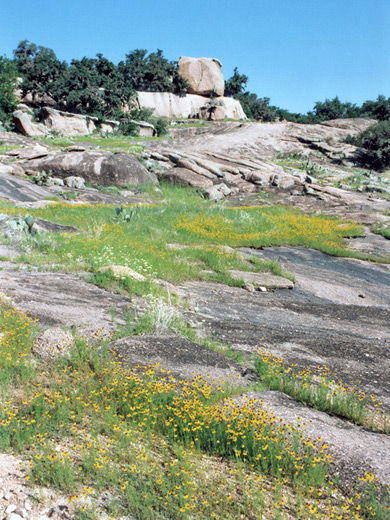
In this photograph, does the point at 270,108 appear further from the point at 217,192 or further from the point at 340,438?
the point at 340,438

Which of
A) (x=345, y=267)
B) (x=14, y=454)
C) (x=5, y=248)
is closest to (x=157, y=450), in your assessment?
(x=14, y=454)

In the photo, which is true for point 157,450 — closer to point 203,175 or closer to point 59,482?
point 59,482

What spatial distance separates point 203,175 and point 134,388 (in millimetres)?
31019

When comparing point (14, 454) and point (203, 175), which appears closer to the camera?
point (14, 454)

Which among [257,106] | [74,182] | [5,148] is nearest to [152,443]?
[74,182]

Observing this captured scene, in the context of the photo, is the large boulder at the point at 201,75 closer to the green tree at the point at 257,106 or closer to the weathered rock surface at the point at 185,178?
the green tree at the point at 257,106

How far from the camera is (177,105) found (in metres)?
69.8

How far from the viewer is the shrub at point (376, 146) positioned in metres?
46.2

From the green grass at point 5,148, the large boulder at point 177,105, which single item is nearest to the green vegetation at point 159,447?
the green grass at point 5,148

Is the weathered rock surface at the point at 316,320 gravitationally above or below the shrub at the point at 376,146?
below

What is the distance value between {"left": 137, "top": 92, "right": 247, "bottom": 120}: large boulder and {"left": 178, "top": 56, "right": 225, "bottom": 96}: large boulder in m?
3.18

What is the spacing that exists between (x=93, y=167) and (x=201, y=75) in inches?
2035

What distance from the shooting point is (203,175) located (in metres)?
34.9

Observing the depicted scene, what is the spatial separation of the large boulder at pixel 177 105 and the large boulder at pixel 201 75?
125 inches
